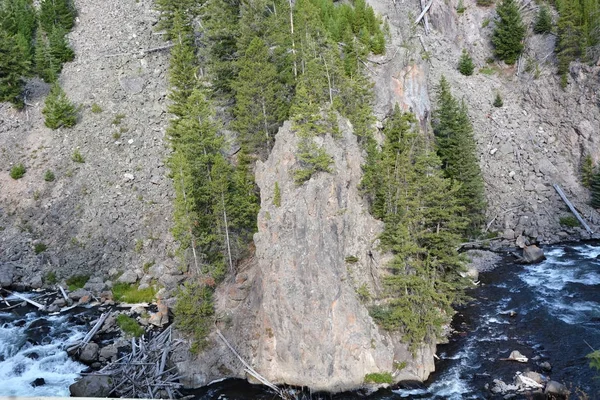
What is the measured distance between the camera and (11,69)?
53.9 metres

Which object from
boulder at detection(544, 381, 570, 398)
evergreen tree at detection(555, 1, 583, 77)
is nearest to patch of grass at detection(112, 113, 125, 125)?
boulder at detection(544, 381, 570, 398)

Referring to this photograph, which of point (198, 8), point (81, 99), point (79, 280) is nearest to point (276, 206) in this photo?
point (79, 280)

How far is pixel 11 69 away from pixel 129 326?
37.6m

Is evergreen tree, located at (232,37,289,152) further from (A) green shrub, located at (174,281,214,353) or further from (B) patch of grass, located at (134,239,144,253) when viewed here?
(B) patch of grass, located at (134,239,144,253)

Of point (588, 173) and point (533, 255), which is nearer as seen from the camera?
point (533, 255)

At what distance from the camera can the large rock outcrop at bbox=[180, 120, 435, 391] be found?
28500 mm

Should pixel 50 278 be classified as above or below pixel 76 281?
above

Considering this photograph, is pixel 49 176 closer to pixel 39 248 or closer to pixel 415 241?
pixel 39 248

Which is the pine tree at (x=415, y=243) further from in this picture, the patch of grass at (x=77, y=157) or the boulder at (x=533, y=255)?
the patch of grass at (x=77, y=157)

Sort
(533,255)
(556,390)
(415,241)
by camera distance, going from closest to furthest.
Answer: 1. (556,390)
2. (415,241)
3. (533,255)

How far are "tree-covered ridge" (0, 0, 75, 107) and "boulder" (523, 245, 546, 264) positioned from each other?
56.5 meters

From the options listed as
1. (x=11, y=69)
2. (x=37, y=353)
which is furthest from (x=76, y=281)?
(x=11, y=69)

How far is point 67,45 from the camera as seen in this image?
200 feet

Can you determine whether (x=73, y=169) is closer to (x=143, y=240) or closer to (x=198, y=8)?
(x=143, y=240)
